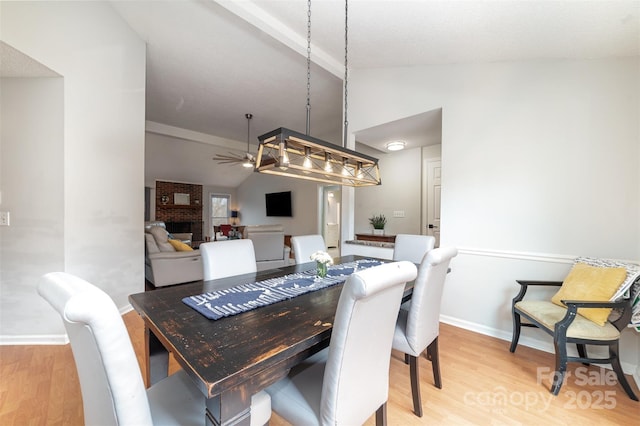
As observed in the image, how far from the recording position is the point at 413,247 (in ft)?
8.63

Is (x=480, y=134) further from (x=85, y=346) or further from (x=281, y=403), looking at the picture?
(x=85, y=346)

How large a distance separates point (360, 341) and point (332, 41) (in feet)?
10.0

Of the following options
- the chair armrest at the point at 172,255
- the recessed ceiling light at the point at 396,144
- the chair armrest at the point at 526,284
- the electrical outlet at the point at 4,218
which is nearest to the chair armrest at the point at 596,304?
the chair armrest at the point at 526,284

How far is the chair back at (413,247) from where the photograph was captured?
8.40 feet

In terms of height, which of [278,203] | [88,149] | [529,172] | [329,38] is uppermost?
[329,38]

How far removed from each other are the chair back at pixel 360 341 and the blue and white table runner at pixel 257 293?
56 centimetres

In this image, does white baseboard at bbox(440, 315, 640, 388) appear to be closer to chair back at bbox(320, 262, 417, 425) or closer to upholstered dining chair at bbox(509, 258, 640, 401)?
upholstered dining chair at bbox(509, 258, 640, 401)

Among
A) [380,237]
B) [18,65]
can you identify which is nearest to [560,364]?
[380,237]

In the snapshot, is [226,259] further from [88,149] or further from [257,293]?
[88,149]

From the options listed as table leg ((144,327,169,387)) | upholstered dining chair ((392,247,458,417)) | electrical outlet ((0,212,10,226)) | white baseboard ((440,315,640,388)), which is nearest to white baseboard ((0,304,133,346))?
electrical outlet ((0,212,10,226))

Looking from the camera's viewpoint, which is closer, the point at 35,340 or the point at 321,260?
the point at 321,260

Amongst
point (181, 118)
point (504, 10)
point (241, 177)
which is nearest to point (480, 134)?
point (504, 10)

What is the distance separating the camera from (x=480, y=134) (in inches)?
102

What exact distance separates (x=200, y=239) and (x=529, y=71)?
29.3 ft
